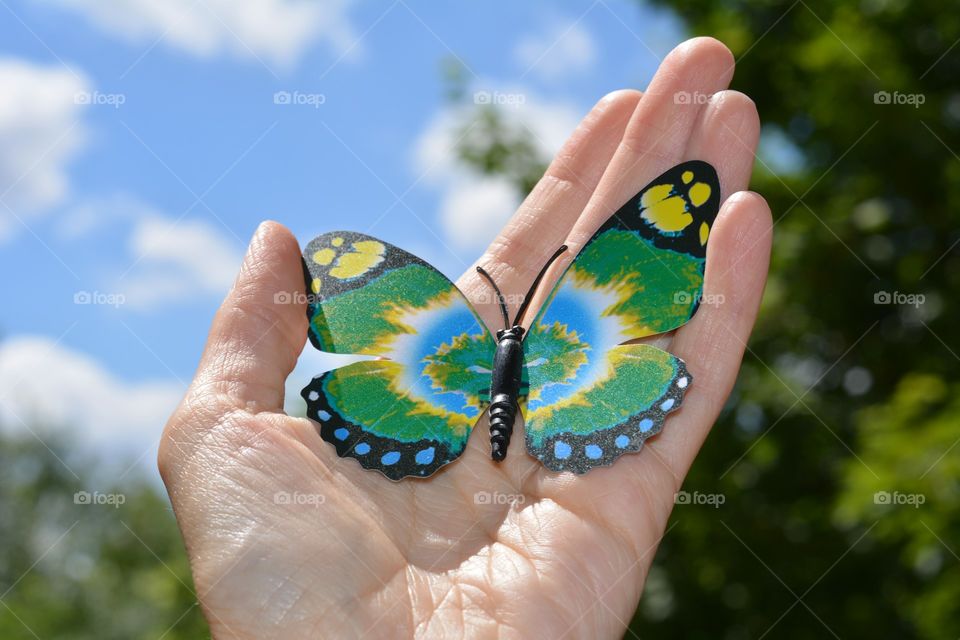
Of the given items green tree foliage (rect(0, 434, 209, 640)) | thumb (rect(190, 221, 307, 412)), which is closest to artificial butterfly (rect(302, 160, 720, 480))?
thumb (rect(190, 221, 307, 412))

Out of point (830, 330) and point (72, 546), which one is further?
point (72, 546)

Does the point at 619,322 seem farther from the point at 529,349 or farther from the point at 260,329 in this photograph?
the point at 260,329

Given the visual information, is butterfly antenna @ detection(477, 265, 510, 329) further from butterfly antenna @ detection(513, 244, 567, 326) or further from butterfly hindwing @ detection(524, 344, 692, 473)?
butterfly hindwing @ detection(524, 344, 692, 473)

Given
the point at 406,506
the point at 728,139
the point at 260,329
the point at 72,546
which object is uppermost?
the point at 260,329

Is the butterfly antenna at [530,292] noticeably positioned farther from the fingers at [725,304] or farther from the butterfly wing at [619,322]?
the fingers at [725,304]

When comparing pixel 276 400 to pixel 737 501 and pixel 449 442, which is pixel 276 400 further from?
pixel 737 501

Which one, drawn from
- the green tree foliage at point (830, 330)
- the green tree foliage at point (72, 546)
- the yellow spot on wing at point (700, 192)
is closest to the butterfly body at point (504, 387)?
the yellow spot on wing at point (700, 192)

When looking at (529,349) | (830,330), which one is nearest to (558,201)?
(529,349)
